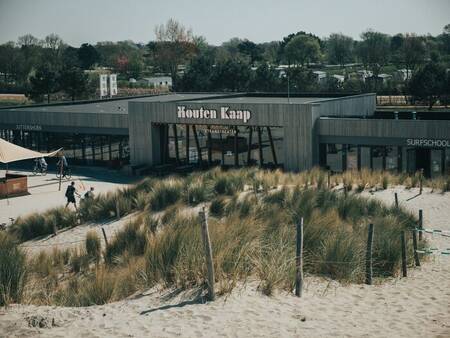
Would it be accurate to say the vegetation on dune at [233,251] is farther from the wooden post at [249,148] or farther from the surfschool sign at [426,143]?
the wooden post at [249,148]

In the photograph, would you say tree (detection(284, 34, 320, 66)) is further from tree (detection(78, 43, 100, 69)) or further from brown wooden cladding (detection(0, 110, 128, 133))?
brown wooden cladding (detection(0, 110, 128, 133))

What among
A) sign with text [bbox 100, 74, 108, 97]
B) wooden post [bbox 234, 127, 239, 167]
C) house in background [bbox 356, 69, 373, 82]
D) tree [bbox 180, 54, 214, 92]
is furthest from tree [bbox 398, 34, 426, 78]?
wooden post [bbox 234, 127, 239, 167]

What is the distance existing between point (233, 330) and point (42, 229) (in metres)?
12.6

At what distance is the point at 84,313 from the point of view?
32.9 feet

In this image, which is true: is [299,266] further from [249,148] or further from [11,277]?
[249,148]

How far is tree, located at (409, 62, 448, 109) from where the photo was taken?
5534cm

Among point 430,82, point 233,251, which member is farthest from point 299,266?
point 430,82

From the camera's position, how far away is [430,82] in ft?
182

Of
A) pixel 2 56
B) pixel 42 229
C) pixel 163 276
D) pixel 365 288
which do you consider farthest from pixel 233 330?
pixel 2 56

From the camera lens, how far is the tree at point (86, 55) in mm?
133375

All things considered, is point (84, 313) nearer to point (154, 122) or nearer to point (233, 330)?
point (233, 330)

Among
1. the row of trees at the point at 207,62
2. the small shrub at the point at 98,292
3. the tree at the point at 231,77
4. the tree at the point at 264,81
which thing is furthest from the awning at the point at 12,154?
the tree at the point at 264,81

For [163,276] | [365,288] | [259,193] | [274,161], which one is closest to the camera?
[163,276]

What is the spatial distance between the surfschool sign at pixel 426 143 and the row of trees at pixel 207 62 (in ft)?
91.3
